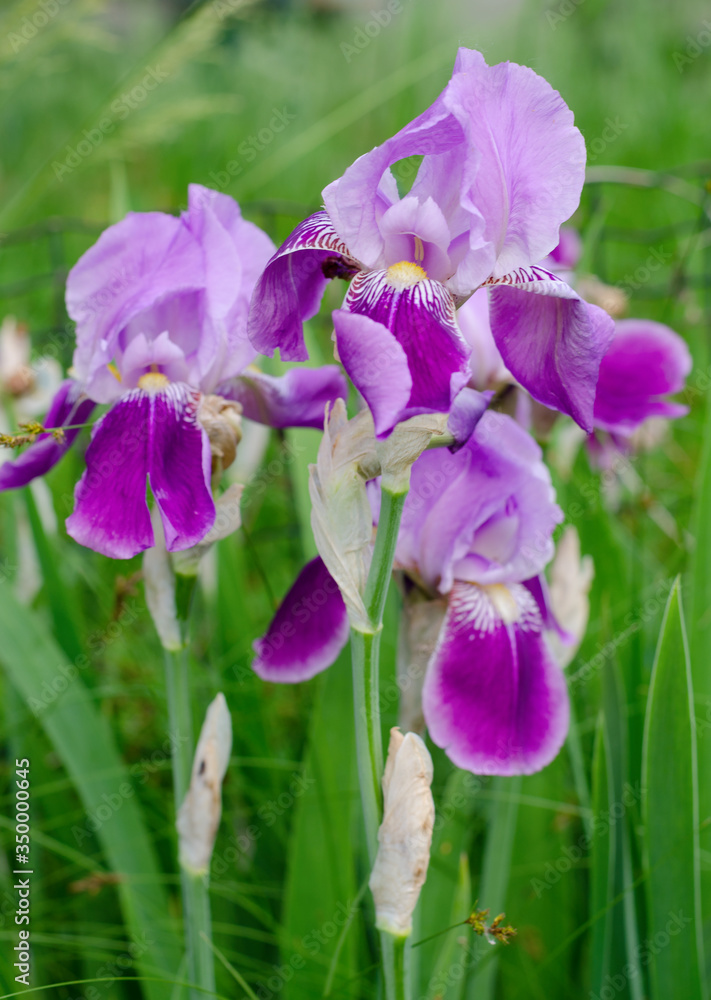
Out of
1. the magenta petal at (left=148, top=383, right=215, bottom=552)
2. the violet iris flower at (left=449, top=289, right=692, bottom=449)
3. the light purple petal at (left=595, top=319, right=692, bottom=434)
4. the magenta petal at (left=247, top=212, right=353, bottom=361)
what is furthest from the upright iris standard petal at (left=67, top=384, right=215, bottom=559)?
the light purple petal at (left=595, top=319, right=692, bottom=434)

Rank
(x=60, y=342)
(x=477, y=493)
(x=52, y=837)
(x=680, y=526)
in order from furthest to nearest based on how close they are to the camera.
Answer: (x=60, y=342), (x=680, y=526), (x=52, y=837), (x=477, y=493)

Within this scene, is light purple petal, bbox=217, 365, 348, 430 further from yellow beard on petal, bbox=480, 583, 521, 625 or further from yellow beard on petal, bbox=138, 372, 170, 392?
yellow beard on petal, bbox=480, 583, 521, 625

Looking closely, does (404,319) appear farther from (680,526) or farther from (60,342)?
(60,342)

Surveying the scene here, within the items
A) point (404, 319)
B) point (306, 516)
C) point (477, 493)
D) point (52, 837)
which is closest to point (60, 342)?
point (306, 516)

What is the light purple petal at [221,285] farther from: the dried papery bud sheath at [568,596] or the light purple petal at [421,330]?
the dried papery bud sheath at [568,596]

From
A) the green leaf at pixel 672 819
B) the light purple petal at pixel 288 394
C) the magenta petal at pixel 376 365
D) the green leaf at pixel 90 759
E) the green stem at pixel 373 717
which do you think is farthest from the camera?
the green leaf at pixel 90 759

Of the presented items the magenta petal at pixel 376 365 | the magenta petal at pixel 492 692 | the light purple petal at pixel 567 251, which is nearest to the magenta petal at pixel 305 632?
the magenta petal at pixel 492 692

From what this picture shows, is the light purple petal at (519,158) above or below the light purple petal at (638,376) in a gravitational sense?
below
